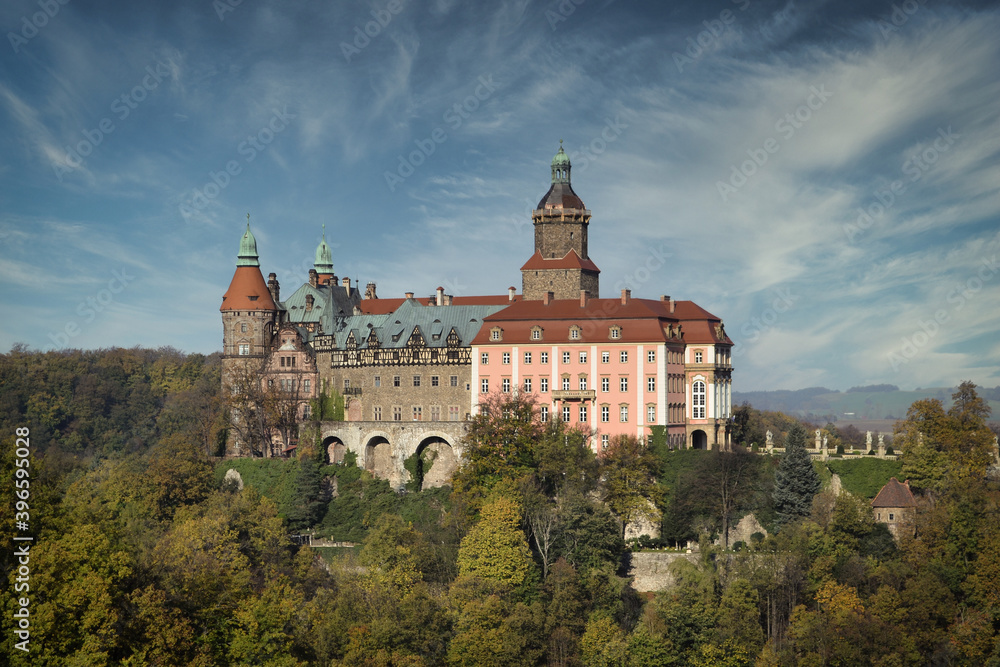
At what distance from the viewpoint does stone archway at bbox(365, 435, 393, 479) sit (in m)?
71.2

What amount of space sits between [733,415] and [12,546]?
48013 millimetres

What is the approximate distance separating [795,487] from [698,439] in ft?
30.1

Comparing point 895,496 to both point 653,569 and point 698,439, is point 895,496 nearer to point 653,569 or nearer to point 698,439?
point 698,439

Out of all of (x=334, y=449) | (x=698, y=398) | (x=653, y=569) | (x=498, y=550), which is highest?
(x=698, y=398)

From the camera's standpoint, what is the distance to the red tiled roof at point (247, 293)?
3073 inches

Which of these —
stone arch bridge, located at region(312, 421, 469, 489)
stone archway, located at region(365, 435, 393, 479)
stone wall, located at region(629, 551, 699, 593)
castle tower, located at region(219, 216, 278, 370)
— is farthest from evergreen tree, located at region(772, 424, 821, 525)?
castle tower, located at region(219, 216, 278, 370)

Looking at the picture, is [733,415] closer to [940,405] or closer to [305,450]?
[940,405]

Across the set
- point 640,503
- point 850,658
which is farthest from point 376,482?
point 850,658

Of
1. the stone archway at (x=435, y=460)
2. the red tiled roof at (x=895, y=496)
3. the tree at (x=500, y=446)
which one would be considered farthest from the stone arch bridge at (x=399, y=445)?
the red tiled roof at (x=895, y=496)

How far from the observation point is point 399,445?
70562mm

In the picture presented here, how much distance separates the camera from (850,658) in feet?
158

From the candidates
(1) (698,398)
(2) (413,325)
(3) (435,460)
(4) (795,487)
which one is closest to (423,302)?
(2) (413,325)

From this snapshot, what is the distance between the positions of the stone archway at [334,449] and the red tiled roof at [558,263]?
17250mm

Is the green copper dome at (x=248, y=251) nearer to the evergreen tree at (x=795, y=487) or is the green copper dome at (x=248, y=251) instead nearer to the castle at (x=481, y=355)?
the castle at (x=481, y=355)
